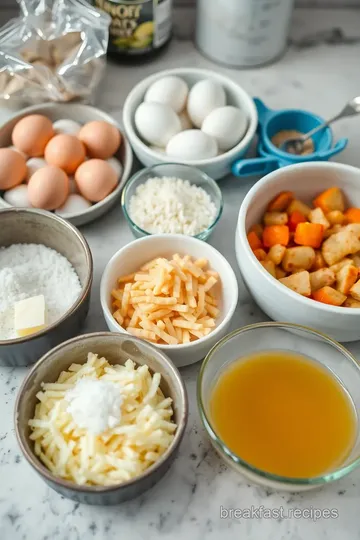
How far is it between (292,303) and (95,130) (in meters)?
0.54

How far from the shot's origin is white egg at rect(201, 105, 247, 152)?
49.9 inches

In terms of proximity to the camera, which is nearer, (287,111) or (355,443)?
(355,443)

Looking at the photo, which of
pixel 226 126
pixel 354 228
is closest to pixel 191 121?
pixel 226 126

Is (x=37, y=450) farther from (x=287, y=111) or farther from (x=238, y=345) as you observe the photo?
(x=287, y=111)

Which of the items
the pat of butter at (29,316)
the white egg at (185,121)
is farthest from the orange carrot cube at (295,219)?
the pat of butter at (29,316)

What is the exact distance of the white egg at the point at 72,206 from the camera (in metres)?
1.19

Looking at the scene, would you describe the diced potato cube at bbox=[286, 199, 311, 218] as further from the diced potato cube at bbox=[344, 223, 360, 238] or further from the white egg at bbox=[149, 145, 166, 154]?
the white egg at bbox=[149, 145, 166, 154]

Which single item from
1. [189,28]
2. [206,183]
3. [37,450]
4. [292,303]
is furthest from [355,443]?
Answer: [189,28]

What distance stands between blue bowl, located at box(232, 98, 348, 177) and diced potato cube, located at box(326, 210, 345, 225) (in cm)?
13

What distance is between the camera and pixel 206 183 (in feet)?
4.07

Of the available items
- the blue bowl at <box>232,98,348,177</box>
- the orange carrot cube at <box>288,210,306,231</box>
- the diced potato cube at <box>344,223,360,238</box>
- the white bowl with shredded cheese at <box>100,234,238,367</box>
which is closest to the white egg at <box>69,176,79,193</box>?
the white bowl with shredded cheese at <box>100,234,238,367</box>

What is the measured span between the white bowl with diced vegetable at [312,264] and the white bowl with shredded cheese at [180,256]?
0.04 meters

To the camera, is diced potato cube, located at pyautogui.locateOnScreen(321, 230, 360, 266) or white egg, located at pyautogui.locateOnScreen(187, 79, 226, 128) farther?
white egg, located at pyautogui.locateOnScreen(187, 79, 226, 128)

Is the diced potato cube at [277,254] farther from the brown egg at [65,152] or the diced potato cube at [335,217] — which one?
the brown egg at [65,152]
